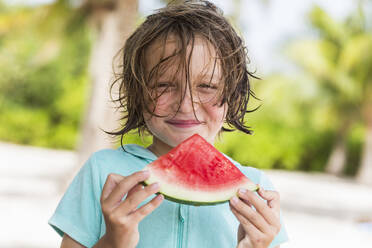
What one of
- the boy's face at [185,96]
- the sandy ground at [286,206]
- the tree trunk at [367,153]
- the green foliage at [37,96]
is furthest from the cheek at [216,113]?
the green foliage at [37,96]

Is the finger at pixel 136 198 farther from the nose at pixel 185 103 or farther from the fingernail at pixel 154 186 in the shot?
the nose at pixel 185 103

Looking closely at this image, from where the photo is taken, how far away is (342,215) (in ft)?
34.1

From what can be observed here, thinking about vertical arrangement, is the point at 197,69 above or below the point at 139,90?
above

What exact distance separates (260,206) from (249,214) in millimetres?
42

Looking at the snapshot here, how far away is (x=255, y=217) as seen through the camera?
1.38 m

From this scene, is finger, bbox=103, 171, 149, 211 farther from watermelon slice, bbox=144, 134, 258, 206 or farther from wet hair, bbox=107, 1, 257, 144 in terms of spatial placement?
wet hair, bbox=107, 1, 257, 144

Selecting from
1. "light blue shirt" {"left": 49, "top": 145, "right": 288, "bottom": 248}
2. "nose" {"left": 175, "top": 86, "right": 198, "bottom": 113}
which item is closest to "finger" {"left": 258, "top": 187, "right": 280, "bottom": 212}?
"light blue shirt" {"left": 49, "top": 145, "right": 288, "bottom": 248}

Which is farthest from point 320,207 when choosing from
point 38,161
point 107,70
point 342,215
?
point 38,161

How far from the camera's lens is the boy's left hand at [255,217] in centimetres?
137

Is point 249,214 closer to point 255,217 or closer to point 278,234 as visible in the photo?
point 255,217

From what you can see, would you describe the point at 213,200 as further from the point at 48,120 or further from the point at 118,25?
the point at 48,120

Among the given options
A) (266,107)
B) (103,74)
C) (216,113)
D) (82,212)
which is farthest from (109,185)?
(266,107)

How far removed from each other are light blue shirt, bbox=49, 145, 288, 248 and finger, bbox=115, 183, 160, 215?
28 cm

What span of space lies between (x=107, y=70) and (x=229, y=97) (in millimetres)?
7793
